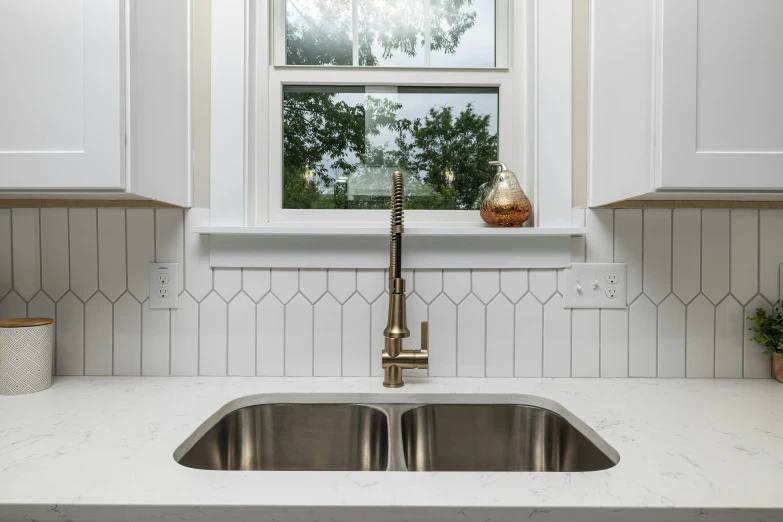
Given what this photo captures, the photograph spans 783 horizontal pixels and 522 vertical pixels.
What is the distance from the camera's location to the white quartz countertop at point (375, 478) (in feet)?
1.94

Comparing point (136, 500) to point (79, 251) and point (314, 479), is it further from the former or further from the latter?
point (79, 251)

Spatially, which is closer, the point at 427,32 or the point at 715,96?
the point at 715,96

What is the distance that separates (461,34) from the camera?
132 cm

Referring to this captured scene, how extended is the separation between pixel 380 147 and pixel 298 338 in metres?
0.59

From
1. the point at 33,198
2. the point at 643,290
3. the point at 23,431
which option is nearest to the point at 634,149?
the point at 643,290

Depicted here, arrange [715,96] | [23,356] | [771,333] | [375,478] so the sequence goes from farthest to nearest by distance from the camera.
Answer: [771,333]
[23,356]
[715,96]
[375,478]

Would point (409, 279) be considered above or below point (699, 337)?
above

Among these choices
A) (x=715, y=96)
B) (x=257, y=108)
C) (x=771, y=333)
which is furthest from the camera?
(x=257, y=108)

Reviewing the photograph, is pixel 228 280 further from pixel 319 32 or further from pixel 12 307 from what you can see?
pixel 319 32

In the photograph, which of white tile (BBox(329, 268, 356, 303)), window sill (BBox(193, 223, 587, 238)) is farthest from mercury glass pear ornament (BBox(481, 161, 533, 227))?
white tile (BBox(329, 268, 356, 303))

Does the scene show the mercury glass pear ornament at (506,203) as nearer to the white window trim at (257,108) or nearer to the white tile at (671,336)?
the white window trim at (257,108)

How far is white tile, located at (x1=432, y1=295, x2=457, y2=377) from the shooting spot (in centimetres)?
117

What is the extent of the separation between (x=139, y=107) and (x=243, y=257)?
0.41 m

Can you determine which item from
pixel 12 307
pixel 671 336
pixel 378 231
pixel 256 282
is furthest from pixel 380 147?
pixel 12 307
